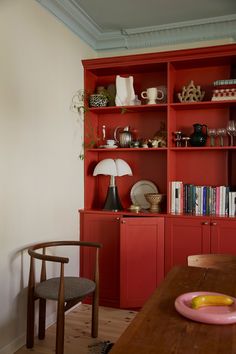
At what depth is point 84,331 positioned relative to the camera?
9.34 feet

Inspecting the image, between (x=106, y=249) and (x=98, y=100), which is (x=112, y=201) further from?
(x=98, y=100)

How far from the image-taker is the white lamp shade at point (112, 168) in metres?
3.34

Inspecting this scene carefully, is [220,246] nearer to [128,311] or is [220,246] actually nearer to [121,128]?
[128,311]

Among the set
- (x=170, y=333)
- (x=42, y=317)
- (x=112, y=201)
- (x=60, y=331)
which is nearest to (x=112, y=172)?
(x=112, y=201)

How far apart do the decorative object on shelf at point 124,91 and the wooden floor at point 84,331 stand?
1.92m

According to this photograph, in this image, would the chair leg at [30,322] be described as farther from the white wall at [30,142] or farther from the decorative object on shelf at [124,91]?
the decorative object on shelf at [124,91]

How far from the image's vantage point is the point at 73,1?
9.46ft

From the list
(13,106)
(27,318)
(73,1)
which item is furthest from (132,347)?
(73,1)

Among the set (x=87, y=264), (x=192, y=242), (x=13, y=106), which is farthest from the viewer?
(x=87, y=264)

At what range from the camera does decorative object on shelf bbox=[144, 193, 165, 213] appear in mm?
3305

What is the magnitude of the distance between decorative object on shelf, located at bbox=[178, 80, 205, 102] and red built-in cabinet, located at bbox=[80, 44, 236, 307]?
2.5 inches

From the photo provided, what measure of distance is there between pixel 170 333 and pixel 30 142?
1.82 metres

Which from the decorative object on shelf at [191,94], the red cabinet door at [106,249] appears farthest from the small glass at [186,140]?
the red cabinet door at [106,249]

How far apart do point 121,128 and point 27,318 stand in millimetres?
1989
